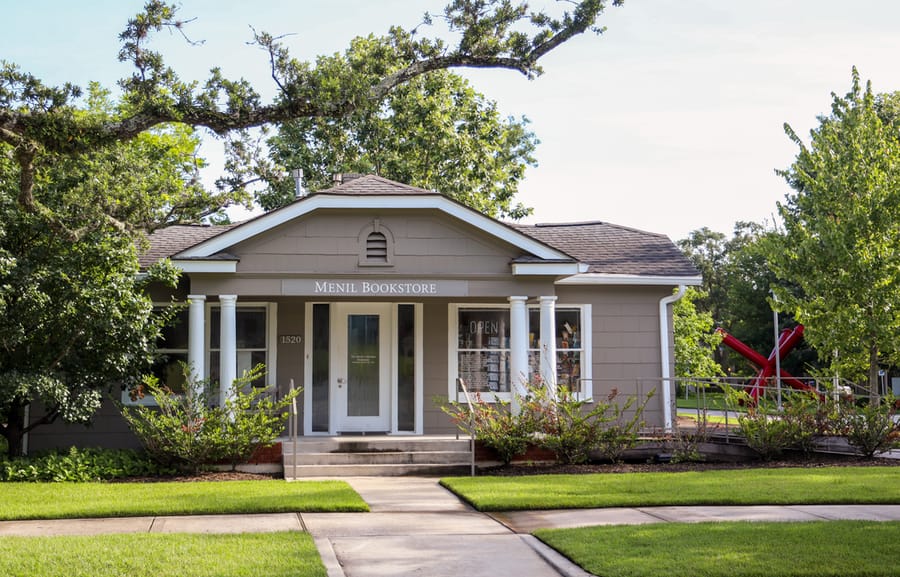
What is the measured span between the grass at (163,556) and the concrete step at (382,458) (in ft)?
18.2

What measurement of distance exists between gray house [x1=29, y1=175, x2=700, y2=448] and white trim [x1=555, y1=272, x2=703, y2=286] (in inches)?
1.1

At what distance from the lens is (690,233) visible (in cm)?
7188

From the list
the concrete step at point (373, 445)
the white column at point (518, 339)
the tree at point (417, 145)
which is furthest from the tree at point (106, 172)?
the tree at point (417, 145)

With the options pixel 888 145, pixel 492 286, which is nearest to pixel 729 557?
pixel 492 286

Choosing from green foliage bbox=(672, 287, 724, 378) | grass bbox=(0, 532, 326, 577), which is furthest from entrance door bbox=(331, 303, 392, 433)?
green foliage bbox=(672, 287, 724, 378)

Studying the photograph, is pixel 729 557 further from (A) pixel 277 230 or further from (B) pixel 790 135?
(B) pixel 790 135

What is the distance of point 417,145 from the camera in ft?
98.4

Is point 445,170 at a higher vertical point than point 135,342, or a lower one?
higher

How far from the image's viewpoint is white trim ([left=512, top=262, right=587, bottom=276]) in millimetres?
15133

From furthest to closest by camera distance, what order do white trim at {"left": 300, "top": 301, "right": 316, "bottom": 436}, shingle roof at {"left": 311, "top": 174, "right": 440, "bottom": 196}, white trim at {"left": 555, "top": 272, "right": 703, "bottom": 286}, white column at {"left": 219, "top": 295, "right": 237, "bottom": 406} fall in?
white trim at {"left": 555, "top": 272, "right": 703, "bottom": 286} < white trim at {"left": 300, "top": 301, "right": 316, "bottom": 436} < shingle roof at {"left": 311, "top": 174, "right": 440, "bottom": 196} < white column at {"left": 219, "top": 295, "right": 237, "bottom": 406}

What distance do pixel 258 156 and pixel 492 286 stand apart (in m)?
17.4

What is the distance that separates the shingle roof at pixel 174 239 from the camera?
1662cm

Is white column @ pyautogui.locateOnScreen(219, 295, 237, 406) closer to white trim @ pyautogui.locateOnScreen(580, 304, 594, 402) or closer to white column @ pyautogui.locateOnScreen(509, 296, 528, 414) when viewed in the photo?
white column @ pyautogui.locateOnScreen(509, 296, 528, 414)

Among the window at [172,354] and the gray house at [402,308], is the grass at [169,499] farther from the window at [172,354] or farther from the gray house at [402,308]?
the window at [172,354]
